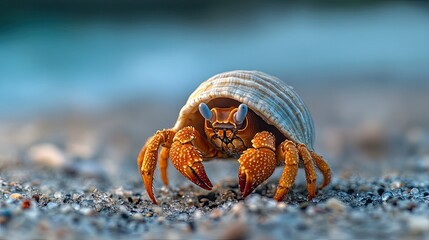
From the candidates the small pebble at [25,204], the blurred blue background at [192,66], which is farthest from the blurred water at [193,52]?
the small pebble at [25,204]

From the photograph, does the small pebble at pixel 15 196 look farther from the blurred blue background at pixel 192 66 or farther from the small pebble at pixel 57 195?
the blurred blue background at pixel 192 66

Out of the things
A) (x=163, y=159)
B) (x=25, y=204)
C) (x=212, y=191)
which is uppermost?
(x=163, y=159)

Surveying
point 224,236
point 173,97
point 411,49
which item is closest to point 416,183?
point 224,236

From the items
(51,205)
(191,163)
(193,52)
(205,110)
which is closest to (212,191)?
(191,163)

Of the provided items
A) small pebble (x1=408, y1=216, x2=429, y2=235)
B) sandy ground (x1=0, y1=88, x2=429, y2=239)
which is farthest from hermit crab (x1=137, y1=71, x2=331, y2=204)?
small pebble (x1=408, y1=216, x2=429, y2=235)

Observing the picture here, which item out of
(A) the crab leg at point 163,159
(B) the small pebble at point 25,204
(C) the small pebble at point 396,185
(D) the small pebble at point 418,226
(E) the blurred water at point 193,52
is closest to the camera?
(D) the small pebble at point 418,226

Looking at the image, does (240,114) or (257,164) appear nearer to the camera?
(257,164)

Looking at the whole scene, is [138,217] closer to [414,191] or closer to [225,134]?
[225,134]
